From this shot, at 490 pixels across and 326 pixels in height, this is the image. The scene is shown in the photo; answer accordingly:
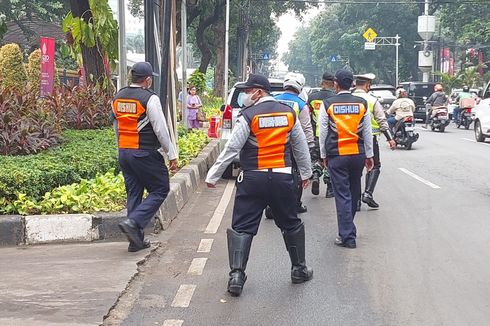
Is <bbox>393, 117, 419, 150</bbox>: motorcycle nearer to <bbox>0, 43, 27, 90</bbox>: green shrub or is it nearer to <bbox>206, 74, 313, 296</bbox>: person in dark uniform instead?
<bbox>0, 43, 27, 90</bbox>: green shrub

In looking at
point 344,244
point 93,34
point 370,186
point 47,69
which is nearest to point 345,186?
point 344,244

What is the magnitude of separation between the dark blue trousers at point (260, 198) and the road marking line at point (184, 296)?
2.06ft

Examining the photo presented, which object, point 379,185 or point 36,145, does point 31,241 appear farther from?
point 379,185

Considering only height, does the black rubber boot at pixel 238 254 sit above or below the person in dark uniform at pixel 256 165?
below

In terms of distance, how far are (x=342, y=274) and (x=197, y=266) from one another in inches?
53.4

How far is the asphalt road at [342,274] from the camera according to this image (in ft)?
16.2

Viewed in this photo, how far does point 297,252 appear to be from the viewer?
570 cm

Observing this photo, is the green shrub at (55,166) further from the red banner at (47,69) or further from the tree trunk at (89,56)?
the tree trunk at (89,56)

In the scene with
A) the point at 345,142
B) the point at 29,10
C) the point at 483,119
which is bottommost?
the point at 345,142

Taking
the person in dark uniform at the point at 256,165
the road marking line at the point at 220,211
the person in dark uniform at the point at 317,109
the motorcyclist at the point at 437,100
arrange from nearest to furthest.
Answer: the person in dark uniform at the point at 256,165, the road marking line at the point at 220,211, the person in dark uniform at the point at 317,109, the motorcyclist at the point at 437,100

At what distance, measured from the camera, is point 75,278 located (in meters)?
5.82

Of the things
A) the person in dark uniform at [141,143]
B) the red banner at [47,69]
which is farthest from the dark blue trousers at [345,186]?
the red banner at [47,69]

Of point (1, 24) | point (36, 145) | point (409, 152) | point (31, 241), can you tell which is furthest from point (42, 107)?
point (409, 152)

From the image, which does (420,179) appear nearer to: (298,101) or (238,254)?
(298,101)
